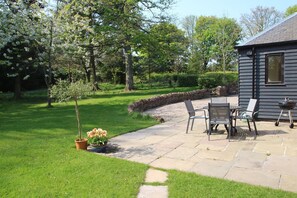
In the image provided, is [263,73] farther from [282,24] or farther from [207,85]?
[207,85]

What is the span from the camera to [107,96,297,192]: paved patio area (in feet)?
14.4

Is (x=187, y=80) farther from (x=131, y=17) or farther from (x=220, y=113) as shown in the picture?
(x=220, y=113)

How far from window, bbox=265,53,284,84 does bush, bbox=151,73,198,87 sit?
1881 cm

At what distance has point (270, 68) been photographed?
9398 mm

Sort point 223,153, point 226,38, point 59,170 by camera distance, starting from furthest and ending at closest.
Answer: point 226,38 → point 223,153 → point 59,170

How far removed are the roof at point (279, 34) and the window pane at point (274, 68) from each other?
512 mm

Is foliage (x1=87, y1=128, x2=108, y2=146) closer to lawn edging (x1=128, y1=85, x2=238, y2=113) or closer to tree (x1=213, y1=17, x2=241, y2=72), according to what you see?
lawn edging (x1=128, y1=85, x2=238, y2=113)

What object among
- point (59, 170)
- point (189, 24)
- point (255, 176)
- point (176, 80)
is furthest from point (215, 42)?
point (59, 170)

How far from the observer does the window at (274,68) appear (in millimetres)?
9156

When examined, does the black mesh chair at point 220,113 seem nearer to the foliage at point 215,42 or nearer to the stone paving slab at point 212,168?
the stone paving slab at point 212,168

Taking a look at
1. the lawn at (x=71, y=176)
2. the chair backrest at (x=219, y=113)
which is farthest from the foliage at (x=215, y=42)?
the lawn at (x=71, y=176)

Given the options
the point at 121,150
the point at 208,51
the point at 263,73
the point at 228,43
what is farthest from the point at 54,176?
the point at 208,51

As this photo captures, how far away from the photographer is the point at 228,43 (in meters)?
35.2

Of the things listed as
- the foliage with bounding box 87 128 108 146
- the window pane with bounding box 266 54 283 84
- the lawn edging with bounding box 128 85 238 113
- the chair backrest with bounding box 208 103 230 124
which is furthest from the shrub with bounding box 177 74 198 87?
the foliage with bounding box 87 128 108 146
